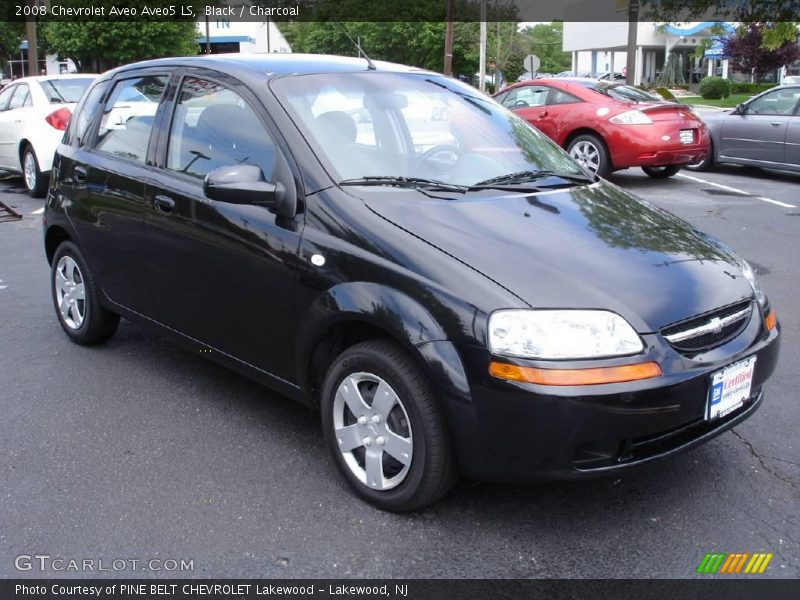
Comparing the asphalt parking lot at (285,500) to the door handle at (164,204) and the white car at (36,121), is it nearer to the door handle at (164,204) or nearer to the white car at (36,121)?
the door handle at (164,204)

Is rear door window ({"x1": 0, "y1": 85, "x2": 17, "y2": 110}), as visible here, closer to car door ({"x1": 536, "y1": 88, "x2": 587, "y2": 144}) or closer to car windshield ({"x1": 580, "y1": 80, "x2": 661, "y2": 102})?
car door ({"x1": 536, "y1": 88, "x2": 587, "y2": 144})

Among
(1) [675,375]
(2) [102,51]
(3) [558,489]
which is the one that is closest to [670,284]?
(1) [675,375]

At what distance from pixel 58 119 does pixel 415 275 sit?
30.1 feet

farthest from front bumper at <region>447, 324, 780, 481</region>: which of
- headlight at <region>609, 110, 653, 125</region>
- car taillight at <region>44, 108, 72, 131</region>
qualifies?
car taillight at <region>44, 108, 72, 131</region>

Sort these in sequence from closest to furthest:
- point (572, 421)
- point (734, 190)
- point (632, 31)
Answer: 1. point (572, 421)
2. point (734, 190)
3. point (632, 31)

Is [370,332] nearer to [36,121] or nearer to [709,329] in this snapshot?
[709,329]

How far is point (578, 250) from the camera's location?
10.3 ft

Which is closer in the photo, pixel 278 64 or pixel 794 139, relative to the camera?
pixel 278 64

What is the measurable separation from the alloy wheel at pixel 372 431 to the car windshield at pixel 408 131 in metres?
0.88

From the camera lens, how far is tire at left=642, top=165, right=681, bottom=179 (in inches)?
484

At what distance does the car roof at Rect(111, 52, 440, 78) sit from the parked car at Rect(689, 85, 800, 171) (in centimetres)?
876

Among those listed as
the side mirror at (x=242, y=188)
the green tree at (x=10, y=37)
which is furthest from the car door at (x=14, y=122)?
the green tree at (x=10, y=37)

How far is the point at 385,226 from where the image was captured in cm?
318

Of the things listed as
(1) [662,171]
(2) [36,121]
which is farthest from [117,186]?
(1) [662,171]
